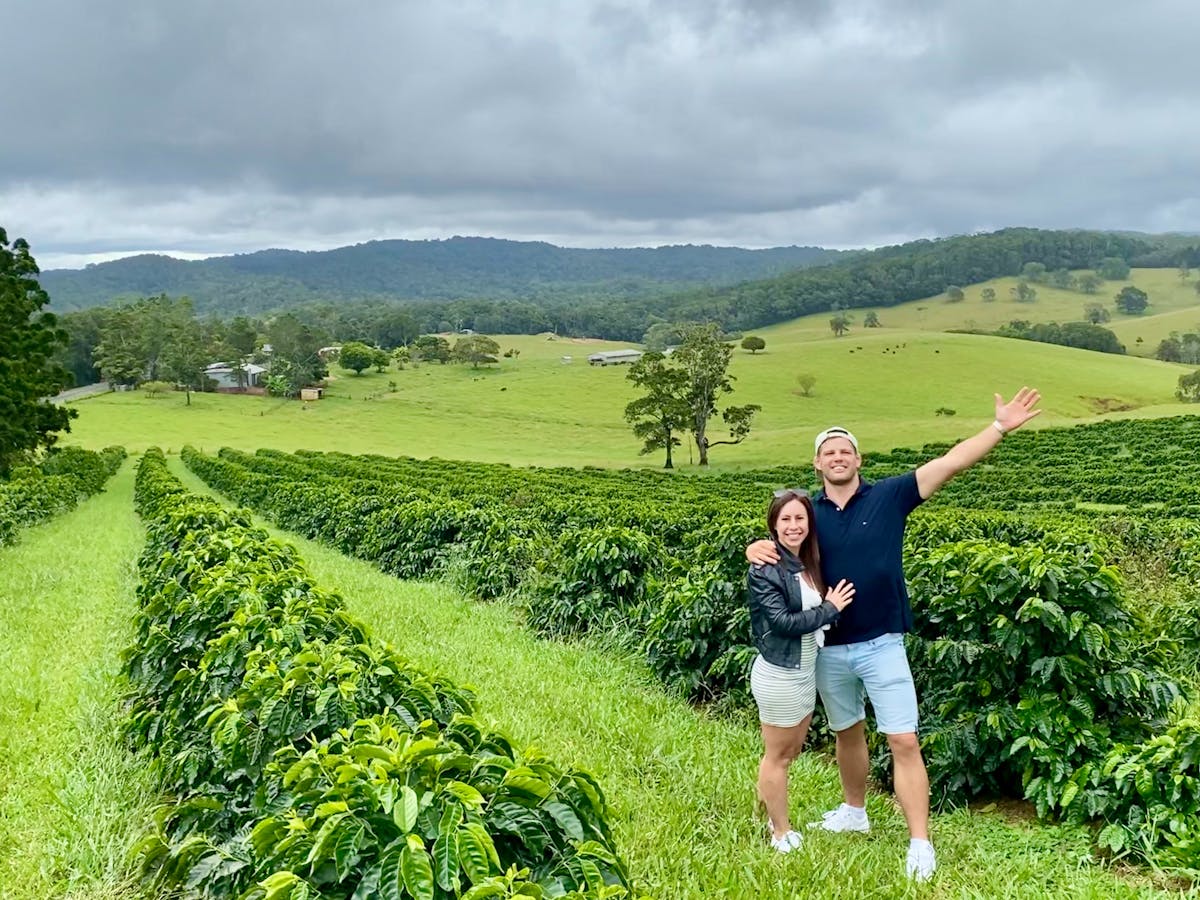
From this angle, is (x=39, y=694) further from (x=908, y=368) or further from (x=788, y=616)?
(x=908, y=368)

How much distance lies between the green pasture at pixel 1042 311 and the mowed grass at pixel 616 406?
135ft

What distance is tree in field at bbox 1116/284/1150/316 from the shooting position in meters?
162

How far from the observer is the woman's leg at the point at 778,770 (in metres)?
4.43

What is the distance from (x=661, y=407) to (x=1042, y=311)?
132 m

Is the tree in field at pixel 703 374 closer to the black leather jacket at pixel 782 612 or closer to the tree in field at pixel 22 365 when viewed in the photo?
the tree in field at pixel 22 365

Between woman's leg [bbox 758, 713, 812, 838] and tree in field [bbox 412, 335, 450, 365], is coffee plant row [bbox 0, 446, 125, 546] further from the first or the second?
tree in field [bbox 412, 335, 450, 365]

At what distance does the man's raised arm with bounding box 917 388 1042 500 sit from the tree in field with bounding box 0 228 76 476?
33.2 metres

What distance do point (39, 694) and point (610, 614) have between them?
4.92 metres

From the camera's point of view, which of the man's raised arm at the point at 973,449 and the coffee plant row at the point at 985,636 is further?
the coffee plant row at the point at 985,636

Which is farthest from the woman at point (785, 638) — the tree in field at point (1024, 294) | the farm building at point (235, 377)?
the tree in field at point (1024, 294)

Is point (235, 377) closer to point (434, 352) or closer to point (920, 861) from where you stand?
point (434, 352)

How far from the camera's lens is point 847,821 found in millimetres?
4688

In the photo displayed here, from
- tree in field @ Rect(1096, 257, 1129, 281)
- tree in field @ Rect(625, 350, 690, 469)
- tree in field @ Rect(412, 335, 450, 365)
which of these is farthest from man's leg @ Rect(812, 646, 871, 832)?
tree in field @ Rect(1096, 257, 1129, 281)

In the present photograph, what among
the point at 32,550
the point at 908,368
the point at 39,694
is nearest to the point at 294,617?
the point at 39,694
